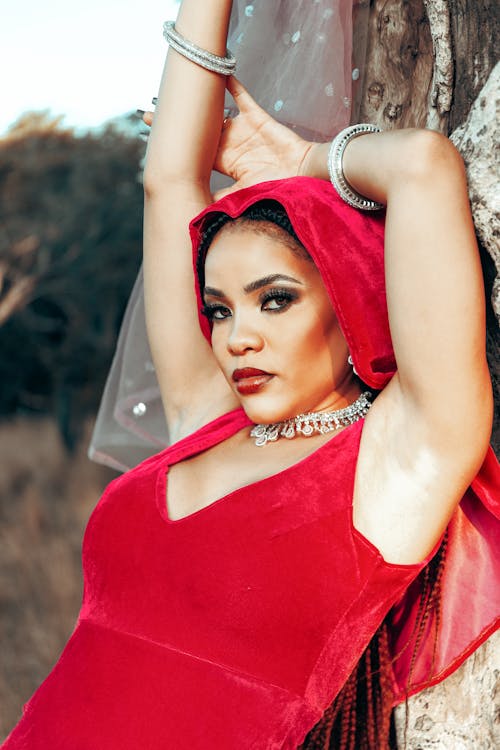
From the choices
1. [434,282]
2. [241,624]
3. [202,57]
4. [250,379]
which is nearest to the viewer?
[434,282]

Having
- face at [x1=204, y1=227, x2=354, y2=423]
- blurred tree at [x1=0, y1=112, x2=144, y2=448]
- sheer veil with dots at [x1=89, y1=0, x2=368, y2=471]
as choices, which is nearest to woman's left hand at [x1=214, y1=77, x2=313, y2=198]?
sheer veil with dots at [x1=89, y1=0, x2=368, y2=471]

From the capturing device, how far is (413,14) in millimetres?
2041

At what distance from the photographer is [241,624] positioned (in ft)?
5.15

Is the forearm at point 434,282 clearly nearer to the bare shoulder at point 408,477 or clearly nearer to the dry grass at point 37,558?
the bare shoulder at point 408,477

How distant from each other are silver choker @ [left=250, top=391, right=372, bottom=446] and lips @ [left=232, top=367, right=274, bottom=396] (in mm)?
111

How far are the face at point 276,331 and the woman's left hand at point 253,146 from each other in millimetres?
254

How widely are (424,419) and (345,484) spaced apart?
0.60ft

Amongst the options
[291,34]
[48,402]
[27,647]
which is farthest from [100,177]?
[291,34]

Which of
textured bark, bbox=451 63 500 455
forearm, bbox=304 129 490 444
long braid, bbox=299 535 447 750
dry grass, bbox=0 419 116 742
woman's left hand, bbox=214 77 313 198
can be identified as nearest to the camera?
forearm, bbox=304 129 490 444

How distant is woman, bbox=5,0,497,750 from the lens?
58.1 inches

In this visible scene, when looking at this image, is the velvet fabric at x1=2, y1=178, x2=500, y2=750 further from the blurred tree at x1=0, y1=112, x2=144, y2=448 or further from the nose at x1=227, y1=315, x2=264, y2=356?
the blurred tree at x1=0, y1=112, x2=144, y2=448

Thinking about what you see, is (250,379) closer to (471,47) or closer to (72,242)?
(471,47)

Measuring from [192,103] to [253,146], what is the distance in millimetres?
158

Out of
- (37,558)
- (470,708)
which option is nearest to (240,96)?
(470,708)
